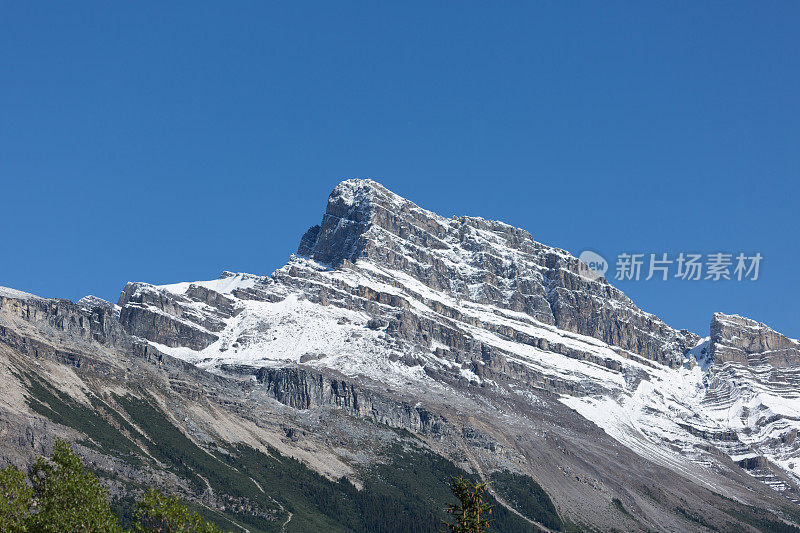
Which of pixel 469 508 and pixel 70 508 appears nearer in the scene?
pixel 469 508

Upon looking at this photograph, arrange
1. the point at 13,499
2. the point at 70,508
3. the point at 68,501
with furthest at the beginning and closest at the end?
the point at 13,499
the point at 68,501
the point at 70,508

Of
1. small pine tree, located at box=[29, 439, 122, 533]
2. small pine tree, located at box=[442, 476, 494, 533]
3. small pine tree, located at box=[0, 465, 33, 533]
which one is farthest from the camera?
small pine tree, located at box=[0, 465, 33, 533]

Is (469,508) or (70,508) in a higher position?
(469,508)

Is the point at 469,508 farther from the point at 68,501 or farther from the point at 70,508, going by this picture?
Result: the point at 68,501

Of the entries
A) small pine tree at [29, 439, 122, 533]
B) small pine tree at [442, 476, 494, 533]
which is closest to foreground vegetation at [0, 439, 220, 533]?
Result: small pine tree at [29, 439, 122, 533]

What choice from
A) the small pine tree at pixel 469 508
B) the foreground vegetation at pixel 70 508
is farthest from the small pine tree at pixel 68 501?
the small pine tree at pixel 469 508

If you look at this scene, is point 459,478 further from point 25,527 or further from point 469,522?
point 25,527

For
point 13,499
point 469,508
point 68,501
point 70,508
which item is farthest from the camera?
point 13,499

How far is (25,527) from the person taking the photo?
3903 inches

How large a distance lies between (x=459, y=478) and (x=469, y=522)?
436cm

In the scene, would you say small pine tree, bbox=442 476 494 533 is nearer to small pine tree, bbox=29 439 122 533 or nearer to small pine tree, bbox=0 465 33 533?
small pine tree, bbox=29 439 122 533

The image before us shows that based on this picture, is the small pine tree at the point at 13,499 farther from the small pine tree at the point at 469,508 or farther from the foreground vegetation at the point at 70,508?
the small pine tree at the point at 469,508

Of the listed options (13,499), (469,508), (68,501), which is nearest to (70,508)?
(68,501)

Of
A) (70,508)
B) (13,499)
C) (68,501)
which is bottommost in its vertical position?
(13,499)
